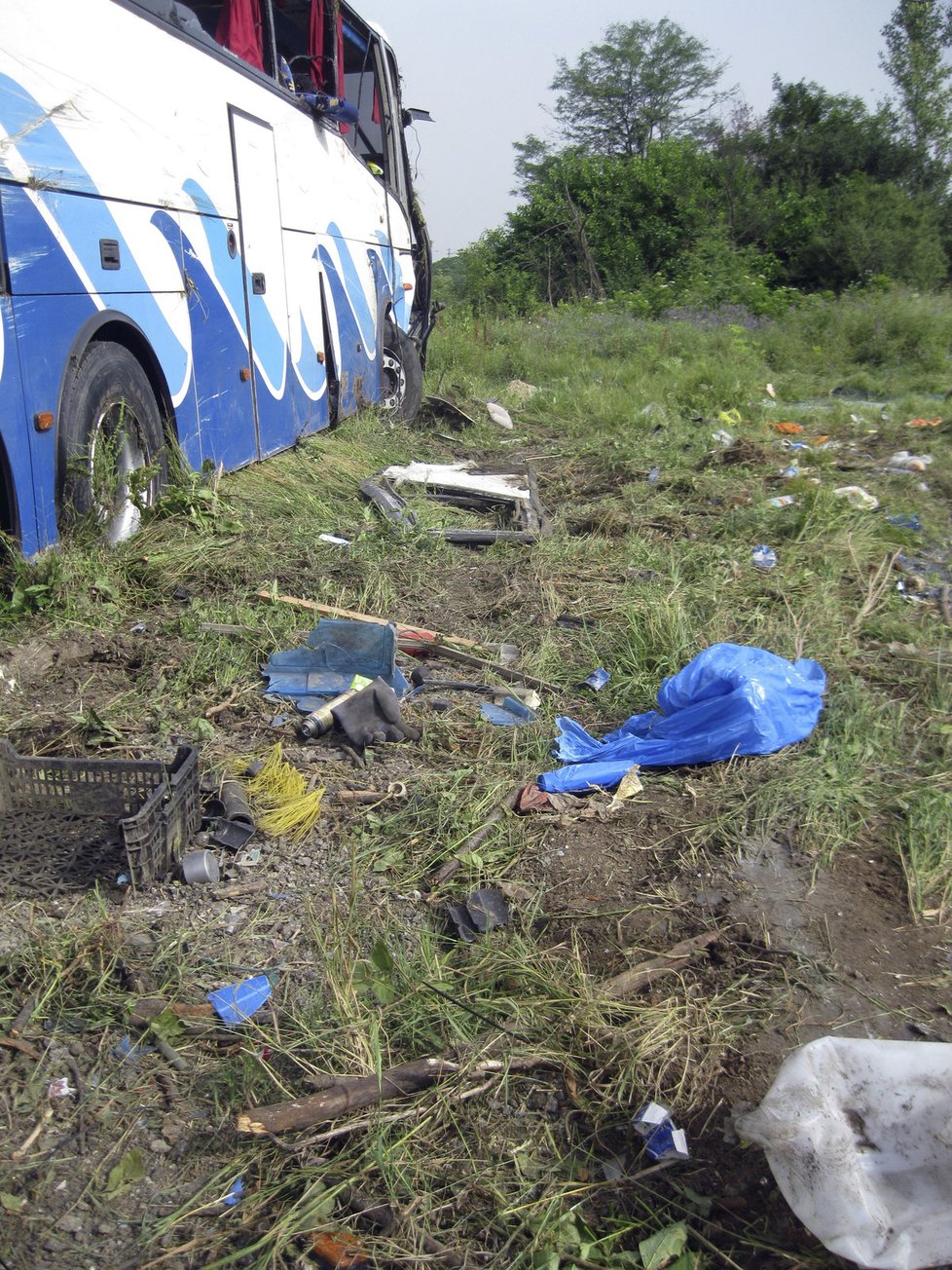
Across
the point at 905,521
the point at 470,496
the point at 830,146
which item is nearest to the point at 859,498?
the point at 905,521

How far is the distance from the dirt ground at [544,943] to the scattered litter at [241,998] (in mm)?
48

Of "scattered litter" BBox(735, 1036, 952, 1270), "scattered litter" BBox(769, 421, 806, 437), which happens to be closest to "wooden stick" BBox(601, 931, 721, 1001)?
"scattered litter" BBox(735, 1036, 952, 1270)

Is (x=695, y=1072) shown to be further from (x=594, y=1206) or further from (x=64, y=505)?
(x=64, y=505)

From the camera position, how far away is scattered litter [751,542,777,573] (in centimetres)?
524

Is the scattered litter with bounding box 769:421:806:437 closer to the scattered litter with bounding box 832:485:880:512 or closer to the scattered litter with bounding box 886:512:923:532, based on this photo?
the scattered litter with bounding box 832:485:880:512

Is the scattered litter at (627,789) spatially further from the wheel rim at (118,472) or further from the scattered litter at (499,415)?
the scattered litter at (499,415)

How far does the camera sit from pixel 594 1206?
5.80 ft

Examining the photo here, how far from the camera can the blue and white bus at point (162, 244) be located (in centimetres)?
354

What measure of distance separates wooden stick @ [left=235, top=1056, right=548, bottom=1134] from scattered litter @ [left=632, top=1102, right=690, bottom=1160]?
24 centimetres

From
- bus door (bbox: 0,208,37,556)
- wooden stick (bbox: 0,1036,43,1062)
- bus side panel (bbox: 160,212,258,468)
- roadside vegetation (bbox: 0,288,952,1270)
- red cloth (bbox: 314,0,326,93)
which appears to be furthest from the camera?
red cloth (bbox: 314,0,326,93)

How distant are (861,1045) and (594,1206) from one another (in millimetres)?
577

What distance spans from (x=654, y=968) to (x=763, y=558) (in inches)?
136

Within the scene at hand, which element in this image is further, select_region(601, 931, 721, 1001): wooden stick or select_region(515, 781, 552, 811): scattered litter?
select_region(515, 781, 552, 811): scattered litter

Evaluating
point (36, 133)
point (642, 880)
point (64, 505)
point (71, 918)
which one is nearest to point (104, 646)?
point (64, 505)
